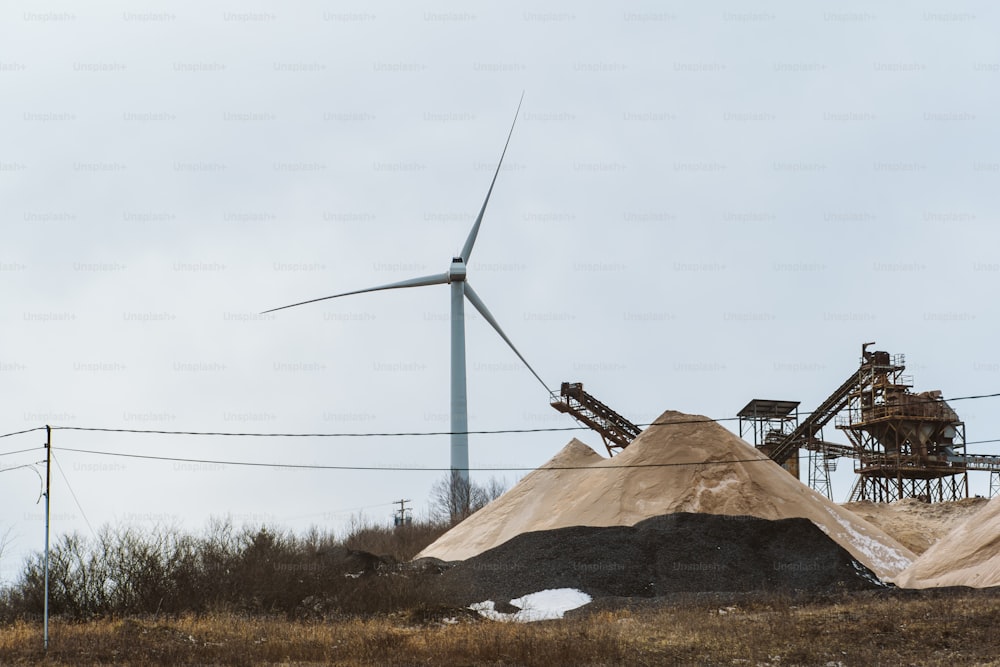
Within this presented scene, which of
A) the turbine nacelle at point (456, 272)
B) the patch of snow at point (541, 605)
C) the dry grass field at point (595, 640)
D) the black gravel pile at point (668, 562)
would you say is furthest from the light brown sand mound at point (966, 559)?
the turbine nacelle at point (456, 272)

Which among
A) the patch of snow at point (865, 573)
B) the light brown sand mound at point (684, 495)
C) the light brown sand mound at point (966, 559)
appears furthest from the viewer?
the light brown sand mound at point (684, 495)

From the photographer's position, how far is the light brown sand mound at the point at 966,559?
33.8 metres

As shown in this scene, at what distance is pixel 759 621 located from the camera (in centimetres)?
2764

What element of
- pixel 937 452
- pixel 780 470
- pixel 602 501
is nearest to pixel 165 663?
pixel 602 501

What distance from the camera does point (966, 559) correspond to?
35406 mm

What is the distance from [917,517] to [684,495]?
17.7 meters

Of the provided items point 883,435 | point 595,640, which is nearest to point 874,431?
point 883,435

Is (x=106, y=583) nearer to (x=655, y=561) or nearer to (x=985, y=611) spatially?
(x=655, y=561)

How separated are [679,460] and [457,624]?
18120 mm

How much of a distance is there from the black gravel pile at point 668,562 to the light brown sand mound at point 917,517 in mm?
12536

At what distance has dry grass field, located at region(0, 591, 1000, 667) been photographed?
23281 mm

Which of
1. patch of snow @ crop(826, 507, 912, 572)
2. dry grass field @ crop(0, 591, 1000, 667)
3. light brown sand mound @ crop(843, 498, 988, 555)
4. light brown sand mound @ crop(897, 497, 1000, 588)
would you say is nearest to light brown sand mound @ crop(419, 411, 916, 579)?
patch of snow @ crop(826, 507, 912, 572)

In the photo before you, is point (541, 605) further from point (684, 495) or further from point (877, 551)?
point (877, 551)

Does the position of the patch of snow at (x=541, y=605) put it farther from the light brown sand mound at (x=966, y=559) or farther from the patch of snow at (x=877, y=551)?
the patch of snow at (x=877, y=551)
